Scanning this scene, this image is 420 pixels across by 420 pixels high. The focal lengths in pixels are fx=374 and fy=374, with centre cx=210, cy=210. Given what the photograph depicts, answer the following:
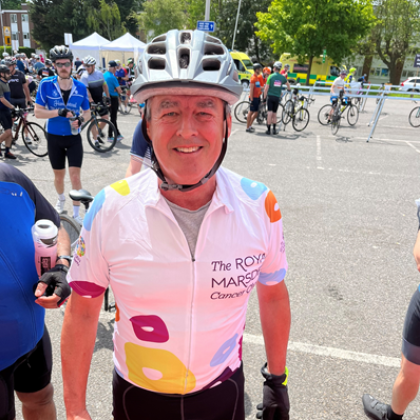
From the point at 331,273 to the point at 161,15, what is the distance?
49.5m

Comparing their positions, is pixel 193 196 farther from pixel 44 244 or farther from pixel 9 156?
pixel 9 156

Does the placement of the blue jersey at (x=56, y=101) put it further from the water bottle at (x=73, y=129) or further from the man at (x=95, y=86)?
the man at (x=95, y=86)

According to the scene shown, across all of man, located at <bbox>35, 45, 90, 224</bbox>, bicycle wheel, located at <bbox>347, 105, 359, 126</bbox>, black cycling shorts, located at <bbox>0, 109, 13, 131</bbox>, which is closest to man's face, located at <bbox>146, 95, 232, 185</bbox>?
man, located at <bbox>35, 45, 90, 224</bbox>

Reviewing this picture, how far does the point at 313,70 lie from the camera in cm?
4012

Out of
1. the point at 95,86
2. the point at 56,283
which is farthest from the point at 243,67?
the point at 56,283

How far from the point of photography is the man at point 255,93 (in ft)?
40.6

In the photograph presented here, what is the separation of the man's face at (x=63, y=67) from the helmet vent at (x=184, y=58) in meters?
4.61

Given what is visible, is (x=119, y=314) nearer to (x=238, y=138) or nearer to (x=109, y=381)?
(x=109, y=381)

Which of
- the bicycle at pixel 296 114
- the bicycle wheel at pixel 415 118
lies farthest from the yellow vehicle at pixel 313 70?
the bicycle at pixel 296 114

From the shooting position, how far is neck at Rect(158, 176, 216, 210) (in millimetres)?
1379

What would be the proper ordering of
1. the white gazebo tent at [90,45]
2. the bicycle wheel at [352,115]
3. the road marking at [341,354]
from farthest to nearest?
the white gazebo tent at [90,45]
the bicycle wheel at [352,115]
the road marking at [341,354]

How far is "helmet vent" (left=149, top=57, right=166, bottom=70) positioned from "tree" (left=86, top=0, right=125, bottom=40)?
182 feet

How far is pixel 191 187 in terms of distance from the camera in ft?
4.35

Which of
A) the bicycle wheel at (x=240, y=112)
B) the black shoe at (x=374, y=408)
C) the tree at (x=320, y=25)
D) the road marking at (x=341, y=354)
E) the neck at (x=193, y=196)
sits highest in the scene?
the tree at (x=320, y=25)
